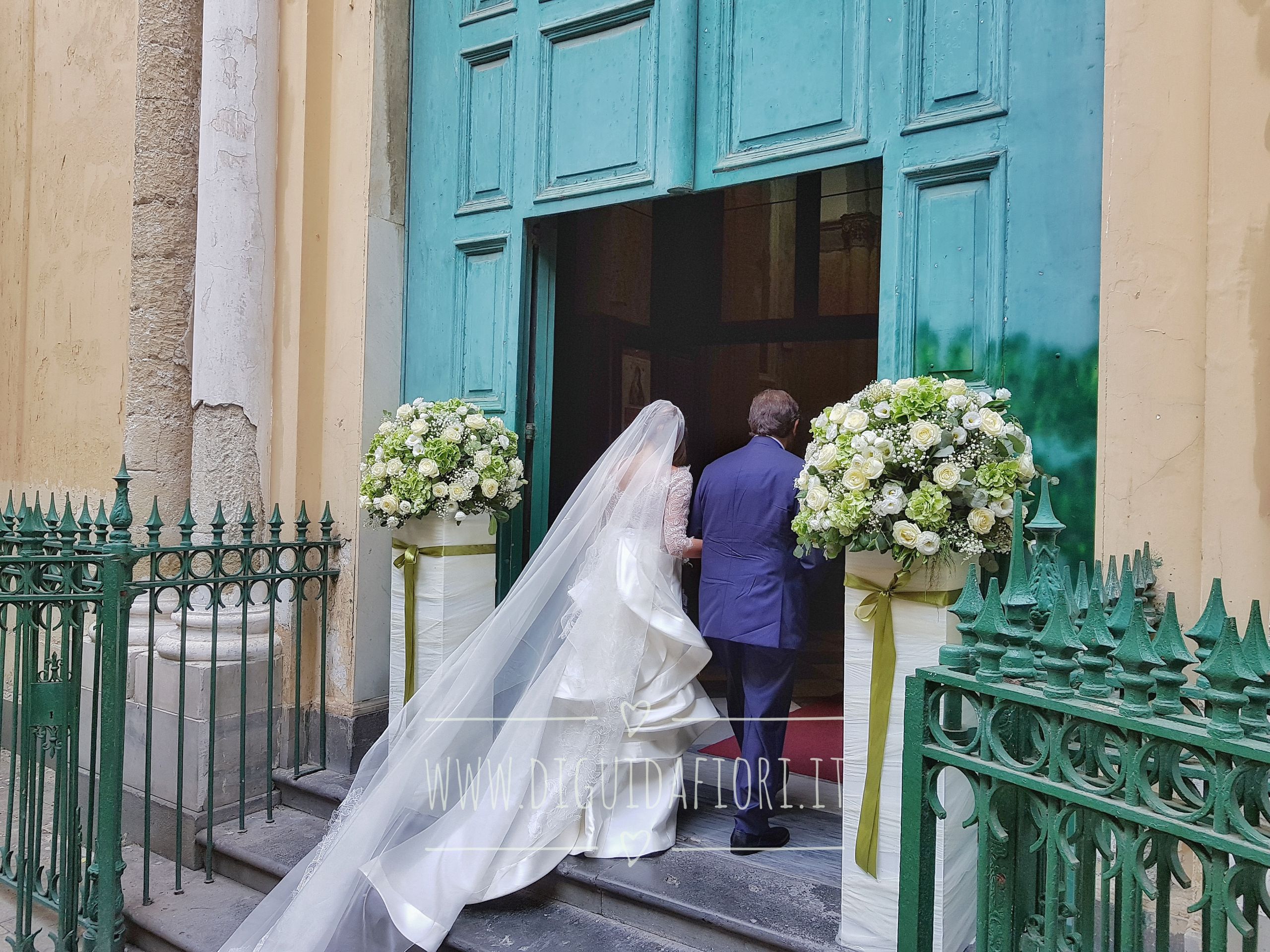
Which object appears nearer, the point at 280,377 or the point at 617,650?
the point at 617,650

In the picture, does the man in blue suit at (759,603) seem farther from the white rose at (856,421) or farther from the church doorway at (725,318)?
the church doorway at (725,318)

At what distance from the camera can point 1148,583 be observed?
2580 millimetres

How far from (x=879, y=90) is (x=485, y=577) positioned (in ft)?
9.13

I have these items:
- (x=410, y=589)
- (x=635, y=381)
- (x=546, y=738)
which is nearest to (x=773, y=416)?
(x=546, y=738)

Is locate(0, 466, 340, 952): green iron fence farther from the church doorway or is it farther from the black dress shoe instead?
the black dress shoe

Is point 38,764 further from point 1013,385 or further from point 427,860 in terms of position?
point 1013,385

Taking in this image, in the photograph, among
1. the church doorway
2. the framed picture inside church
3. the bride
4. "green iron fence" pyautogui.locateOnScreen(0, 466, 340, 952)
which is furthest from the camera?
the framed picture inside church

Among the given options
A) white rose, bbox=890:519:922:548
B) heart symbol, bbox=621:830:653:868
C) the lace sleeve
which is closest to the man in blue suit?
the lace sleeve

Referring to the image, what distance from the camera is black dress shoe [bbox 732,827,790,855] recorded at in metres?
3.68

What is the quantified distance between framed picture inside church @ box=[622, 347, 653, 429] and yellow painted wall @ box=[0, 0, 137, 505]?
12.0ft

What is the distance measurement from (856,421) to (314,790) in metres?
3.34

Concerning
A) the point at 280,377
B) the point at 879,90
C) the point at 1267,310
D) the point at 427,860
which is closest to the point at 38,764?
the point at 427,860

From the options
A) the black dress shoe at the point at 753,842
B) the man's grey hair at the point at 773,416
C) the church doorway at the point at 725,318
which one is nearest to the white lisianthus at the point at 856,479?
the man's grey hair at the point at 773,416

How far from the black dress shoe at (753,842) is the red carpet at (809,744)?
2.89 feet
